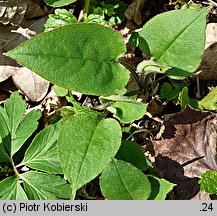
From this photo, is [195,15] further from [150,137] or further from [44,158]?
[44,158]

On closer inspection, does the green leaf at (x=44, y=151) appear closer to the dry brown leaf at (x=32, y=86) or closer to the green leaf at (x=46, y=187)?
the green leaf at (x=46, y=187)

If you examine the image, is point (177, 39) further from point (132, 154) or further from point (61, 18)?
point (61, 18)

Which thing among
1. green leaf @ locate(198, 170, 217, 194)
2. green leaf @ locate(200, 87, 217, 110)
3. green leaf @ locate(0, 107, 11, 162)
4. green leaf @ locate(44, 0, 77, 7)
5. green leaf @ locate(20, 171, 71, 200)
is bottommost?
green leaf @ locate(20, 171, 71, 200)

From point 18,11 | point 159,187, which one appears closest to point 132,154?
point 159,187

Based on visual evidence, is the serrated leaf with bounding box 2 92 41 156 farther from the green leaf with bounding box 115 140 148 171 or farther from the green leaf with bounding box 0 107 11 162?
the green leaf with bounding box 115 140 148 171

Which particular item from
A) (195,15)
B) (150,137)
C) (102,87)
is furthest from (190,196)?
(195,15)

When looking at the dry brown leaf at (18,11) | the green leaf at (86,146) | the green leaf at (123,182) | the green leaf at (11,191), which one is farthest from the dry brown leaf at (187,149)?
the dry brown leaf at (18,11)

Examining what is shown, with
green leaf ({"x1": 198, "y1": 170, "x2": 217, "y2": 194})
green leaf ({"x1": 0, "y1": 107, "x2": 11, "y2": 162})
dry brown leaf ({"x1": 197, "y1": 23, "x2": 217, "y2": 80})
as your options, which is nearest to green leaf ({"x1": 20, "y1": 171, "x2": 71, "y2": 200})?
green leaf ({"x1": 0, "y1": 107, "x2": 11, "y2": 162})
